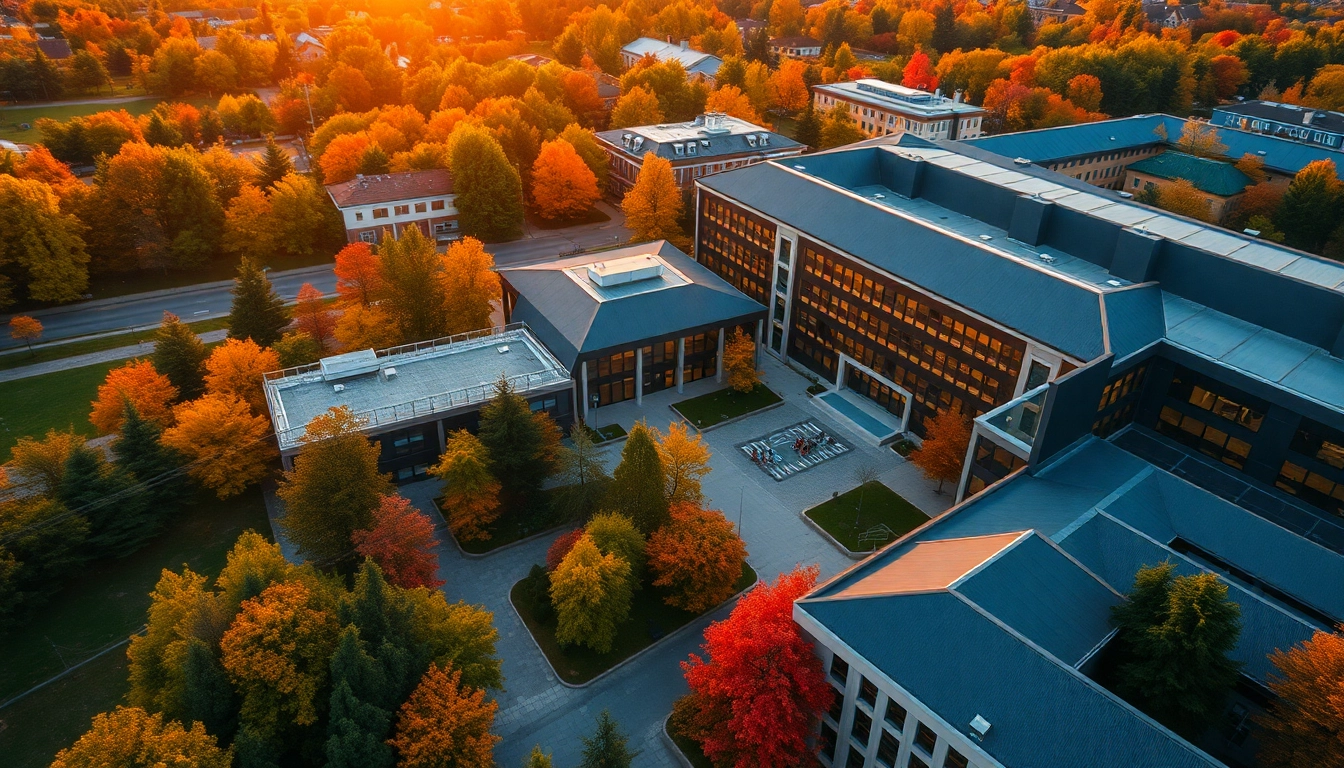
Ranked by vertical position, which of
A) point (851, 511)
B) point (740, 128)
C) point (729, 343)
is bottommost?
point (851, 511)

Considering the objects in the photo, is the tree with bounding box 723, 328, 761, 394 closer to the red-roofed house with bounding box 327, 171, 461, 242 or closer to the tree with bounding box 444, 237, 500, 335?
the tree with bounding box 444, 237, 500, 335

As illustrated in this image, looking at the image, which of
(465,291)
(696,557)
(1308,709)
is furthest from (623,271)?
(1308,709)

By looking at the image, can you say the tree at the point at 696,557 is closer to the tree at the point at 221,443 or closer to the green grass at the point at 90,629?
the green grass at the point at 90,629

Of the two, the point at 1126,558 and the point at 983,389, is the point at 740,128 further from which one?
the point at 1126,558

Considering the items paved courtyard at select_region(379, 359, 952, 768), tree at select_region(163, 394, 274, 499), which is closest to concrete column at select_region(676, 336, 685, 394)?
paved courtyard at select_region(379, 359, 952, 768)

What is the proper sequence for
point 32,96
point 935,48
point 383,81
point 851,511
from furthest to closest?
point 935,48 → point 32,96 → point 383,81 → point 851,511

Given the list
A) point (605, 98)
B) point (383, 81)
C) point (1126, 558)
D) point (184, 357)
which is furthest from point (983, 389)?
point (383, 81)
